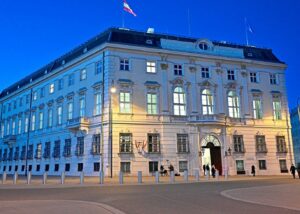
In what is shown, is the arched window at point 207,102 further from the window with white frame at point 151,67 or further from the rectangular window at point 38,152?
the rectangular window at point 38,152

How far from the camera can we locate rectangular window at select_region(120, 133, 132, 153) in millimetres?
37688

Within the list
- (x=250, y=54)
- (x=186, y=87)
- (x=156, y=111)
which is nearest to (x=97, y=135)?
(x=156, y=111)

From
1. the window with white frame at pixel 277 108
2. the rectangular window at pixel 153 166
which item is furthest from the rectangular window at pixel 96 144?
the window with white frame at pixel 277 108

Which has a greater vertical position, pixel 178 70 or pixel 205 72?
pixel 205 72

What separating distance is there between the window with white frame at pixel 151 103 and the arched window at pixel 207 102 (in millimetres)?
6658

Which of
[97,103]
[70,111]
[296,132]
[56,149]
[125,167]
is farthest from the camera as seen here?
[296,132]

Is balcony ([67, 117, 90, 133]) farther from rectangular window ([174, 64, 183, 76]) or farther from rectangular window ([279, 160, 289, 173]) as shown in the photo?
rectangular window ([279, 160, 289, 173])

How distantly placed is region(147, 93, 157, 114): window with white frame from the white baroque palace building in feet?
0.39

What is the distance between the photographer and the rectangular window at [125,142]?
37688mm

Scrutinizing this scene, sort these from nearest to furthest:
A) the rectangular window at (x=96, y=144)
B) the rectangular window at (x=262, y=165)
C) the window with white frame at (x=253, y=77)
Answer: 1. the rectangular window at (x=96, y=144)
2. the rectangular window at (x=262, y=165)
3. the window with white frame at (x=253, y=77)

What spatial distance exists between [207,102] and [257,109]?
783 centimetres

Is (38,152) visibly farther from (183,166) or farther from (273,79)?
(273,79)

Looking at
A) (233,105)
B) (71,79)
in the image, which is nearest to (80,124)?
(71,79)

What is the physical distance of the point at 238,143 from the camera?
43.6m
